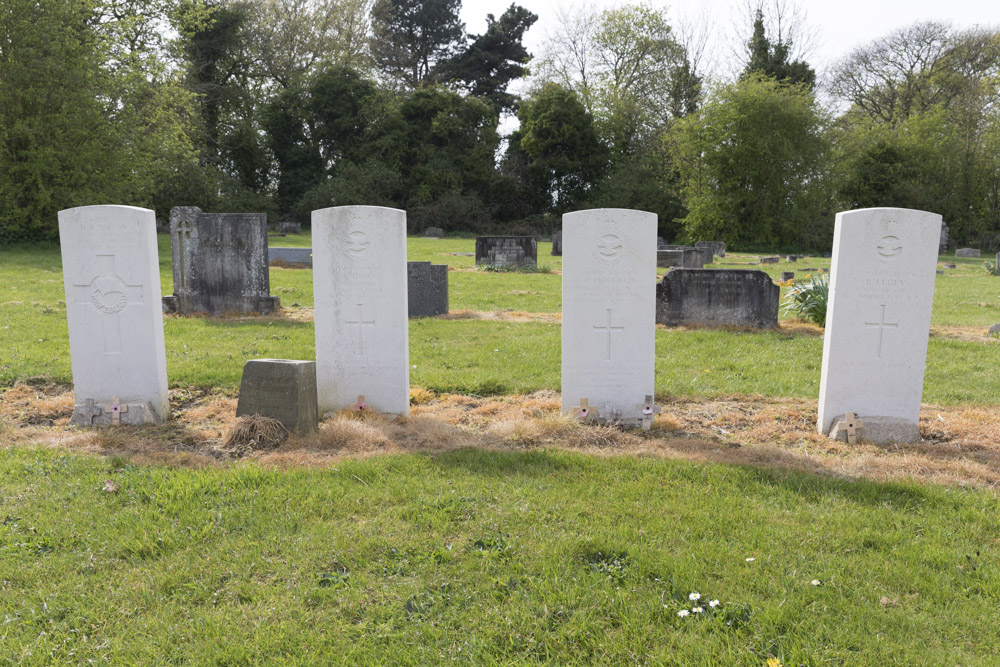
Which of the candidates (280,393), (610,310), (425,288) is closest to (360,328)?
(280,393)

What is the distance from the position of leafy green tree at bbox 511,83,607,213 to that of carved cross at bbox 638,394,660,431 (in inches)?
1268

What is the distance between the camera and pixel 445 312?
10.8 m

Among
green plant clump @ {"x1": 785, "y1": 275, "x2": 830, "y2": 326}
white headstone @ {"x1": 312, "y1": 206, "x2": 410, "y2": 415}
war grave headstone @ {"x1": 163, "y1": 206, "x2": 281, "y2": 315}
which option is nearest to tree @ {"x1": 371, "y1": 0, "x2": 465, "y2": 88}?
war grave headstone @ {"x1": 163, "y1": 206, "x2": 281, "y2": 315}

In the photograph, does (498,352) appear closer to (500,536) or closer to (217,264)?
(500,536)

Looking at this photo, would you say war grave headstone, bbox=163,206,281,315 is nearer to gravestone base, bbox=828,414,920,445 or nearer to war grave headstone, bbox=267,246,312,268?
war grave headstone, bbox=267,246,312,268

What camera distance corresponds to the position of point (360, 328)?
549 cm

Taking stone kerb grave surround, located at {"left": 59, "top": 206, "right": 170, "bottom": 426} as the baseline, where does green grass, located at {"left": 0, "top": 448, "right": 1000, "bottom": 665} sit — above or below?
below

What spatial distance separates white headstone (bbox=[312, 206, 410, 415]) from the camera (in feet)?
17.6

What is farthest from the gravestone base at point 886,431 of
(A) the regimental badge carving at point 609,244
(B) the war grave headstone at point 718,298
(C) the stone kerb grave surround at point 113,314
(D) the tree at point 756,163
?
(D) the tree at point 756,163

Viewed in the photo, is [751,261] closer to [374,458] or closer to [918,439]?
[918,439]

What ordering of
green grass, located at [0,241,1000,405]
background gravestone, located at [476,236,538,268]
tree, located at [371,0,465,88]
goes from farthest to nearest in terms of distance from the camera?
tree, located at [371,0,465,88] < background gravestone, located at [476,236,538,268] < green grass, located at [0,241,1000,405]

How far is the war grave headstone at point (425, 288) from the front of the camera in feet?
34.6

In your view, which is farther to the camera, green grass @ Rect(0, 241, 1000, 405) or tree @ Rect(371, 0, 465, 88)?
tree @ Rect(371, 0, 465, 88)

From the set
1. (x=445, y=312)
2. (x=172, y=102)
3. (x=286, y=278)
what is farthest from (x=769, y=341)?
(x=172, y=102)
